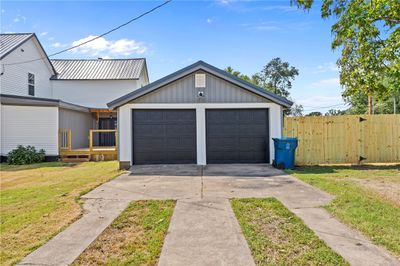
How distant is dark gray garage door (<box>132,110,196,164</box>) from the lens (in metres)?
9.89

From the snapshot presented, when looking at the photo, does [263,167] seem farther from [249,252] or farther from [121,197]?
[249,252]

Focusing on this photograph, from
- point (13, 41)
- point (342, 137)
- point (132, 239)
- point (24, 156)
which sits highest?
point (13, 41)

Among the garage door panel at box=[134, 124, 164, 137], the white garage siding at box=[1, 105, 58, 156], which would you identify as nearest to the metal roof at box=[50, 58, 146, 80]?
the white garage siding at box=[1, 105, 58, 156]

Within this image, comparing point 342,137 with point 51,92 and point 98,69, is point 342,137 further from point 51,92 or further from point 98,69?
point 51,92

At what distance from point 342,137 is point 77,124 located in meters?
13.9

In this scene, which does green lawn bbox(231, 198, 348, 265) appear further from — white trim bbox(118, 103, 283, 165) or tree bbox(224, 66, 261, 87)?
tree bbox(224, 66, 261, 87)

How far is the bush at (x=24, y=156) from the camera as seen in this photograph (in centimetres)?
1206

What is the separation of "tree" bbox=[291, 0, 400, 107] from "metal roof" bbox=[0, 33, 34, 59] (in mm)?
15686

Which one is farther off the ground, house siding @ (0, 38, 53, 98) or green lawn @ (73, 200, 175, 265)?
house siding @ (0, 38, 53, 98)

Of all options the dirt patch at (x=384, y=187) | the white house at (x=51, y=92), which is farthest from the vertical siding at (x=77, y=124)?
the dirt patch at (x=384, y=187)

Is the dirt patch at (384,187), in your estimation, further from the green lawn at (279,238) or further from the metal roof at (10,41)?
the metal roof at (10,41)

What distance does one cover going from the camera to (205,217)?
165 inches

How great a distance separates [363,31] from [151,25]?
302 inches

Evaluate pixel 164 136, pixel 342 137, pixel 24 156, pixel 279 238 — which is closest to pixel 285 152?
pixel 342 137
